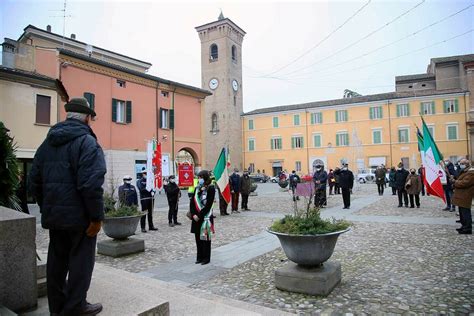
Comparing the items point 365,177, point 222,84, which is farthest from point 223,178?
point 222,84

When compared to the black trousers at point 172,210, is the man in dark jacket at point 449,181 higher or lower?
higher

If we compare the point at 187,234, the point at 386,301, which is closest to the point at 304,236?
the point at 386,301

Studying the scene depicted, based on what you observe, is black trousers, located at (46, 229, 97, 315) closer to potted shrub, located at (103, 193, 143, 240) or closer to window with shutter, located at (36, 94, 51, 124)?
potted shrub, located at (103, 193, 143, 240)

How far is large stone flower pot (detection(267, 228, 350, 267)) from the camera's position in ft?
14.1

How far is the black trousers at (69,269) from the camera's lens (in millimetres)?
2709

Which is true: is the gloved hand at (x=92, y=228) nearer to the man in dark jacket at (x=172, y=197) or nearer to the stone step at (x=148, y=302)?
the stone step at (x=148, y=302)

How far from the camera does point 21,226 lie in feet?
9.80

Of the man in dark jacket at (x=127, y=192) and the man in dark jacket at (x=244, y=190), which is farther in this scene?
the man in dark jacket at (x=244, y=190)

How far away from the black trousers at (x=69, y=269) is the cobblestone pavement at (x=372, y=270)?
2.23m

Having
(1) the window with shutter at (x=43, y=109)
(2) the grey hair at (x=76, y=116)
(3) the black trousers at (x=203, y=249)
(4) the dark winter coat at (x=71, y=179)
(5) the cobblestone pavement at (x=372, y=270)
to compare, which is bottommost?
(5) the cobblestone pavement at (x=372, y=270)

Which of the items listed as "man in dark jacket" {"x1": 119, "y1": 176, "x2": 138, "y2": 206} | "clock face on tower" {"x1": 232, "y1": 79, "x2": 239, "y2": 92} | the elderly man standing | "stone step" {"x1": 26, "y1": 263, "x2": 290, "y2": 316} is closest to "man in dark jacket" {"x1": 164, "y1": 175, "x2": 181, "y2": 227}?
"man in dark jacket" {"x1": 119, "y1": 176, "x2": 138, "y2": 206}

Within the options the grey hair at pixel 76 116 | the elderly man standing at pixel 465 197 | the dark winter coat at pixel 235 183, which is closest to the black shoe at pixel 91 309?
the grey hair at pixel 76 116

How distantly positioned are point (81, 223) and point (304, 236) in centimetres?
268

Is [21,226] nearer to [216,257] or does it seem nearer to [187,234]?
[216,257]
